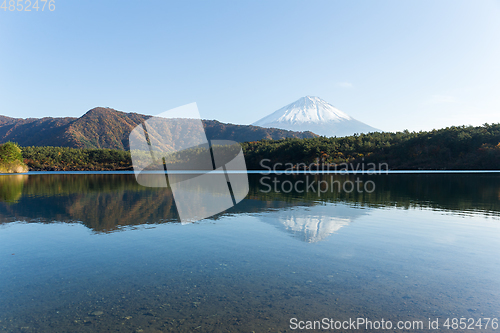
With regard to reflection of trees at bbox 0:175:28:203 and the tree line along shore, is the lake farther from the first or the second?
the tree line along shore

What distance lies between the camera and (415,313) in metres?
4.51

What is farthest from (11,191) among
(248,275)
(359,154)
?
(359,154)

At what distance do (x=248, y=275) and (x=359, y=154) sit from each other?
82.6 meters

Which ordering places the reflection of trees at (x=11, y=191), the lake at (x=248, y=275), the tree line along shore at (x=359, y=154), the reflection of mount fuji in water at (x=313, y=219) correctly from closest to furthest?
the lake at (x=248, y=275) < the reflection of mount fuji in water at (x=313, y=219) < the reflection of trees at (x=11, y=191) < the tree line along shore at (x=359, y=154)

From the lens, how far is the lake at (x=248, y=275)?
4359mm

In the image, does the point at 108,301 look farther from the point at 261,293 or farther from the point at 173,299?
the point at 261,293

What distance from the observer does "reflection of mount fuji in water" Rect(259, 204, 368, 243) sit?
9625 millimetres

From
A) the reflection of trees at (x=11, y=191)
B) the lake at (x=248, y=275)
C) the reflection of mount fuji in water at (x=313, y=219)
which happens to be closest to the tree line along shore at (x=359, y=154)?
the reflection of trees at (x=11, y=191)

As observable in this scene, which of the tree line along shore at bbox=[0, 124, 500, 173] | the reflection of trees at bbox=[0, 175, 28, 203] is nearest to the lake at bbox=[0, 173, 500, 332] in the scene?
the reflection of trees at bbox=[0, 175, 28, 203]

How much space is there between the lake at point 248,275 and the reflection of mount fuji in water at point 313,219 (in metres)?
0.09

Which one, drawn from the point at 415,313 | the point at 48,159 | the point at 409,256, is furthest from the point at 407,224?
the point at 48,159

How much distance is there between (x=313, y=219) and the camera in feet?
38.7

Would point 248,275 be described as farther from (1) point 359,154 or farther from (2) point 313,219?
(1) point 359,154

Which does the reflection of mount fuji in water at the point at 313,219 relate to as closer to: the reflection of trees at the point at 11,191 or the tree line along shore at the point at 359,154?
the reflection of trees at the point at 11,191
